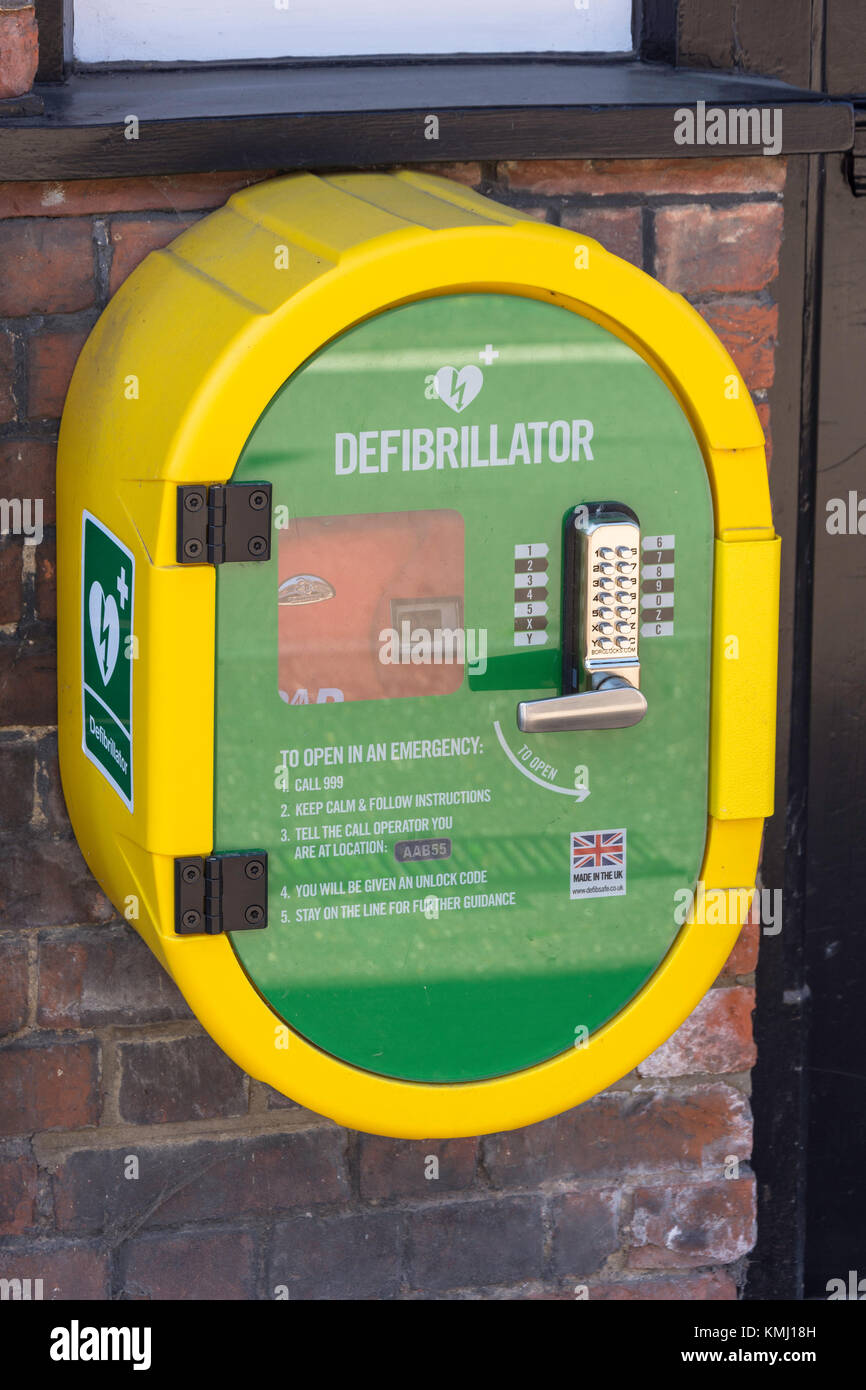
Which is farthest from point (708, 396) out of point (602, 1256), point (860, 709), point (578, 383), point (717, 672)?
point (602, 1256)

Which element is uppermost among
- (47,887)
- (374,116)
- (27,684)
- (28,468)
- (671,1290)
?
(374,116)

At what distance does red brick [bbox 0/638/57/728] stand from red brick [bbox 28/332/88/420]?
0.79ft

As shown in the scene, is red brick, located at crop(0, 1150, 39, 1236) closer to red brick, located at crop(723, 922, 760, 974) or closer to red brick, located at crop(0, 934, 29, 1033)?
red brick, located at crop(0, 934, 29, 1033)

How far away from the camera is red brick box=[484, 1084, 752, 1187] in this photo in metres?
1.86

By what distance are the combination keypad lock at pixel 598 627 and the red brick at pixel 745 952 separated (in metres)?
0.52

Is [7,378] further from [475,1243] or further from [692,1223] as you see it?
[692,1223]

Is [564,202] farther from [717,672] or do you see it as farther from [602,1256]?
[602,1256]

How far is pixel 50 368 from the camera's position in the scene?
159 cm

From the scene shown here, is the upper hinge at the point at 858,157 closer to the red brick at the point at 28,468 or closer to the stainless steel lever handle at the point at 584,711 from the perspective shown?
the stainless steel lever handle at the point at 584,711

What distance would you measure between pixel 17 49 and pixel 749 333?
812 millimetres

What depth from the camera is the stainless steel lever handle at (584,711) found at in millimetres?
1438

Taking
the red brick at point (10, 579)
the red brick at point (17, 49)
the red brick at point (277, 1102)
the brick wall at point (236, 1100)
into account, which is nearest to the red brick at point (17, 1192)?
the brick wall at point (236, 1100)

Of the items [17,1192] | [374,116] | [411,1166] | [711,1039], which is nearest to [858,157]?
[374,116]

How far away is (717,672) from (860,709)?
42 cm
